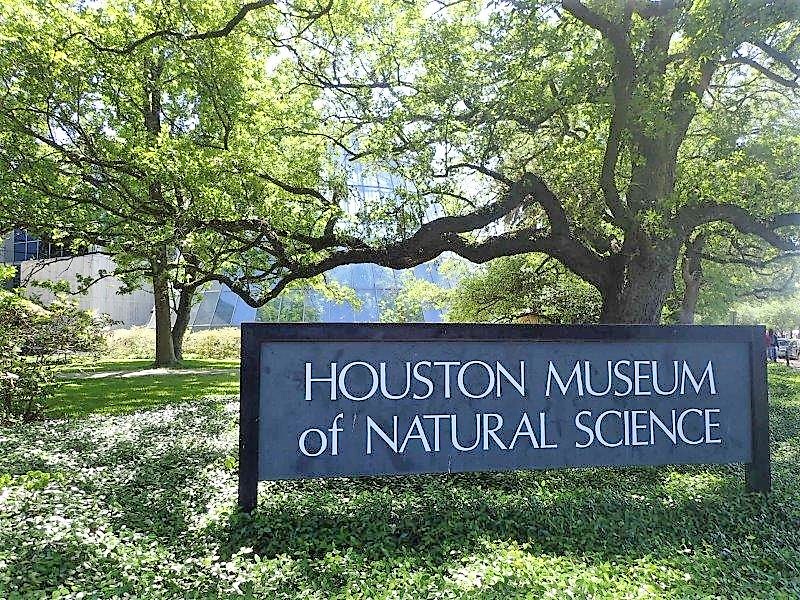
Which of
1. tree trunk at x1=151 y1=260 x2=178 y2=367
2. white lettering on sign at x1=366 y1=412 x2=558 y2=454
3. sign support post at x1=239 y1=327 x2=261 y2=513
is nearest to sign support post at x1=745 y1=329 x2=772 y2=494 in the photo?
white lettering on sign at x1=366 y1=412 x2=558 y2=454

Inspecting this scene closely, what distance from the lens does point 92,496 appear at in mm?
5305

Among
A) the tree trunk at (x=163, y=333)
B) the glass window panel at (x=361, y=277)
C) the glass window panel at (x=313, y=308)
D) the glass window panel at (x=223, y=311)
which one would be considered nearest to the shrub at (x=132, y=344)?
the glass window panel at (x=223, y=311)

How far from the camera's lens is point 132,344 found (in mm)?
30812

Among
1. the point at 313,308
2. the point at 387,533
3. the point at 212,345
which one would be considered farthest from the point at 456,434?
the point at 313,308

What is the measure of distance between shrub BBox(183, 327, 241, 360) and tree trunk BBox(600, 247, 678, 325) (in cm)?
2354

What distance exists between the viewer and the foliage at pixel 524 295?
648 inches

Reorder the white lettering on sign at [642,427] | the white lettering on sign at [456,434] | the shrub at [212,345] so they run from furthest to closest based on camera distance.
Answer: the shrub at [212,345]
the white lettering on sign at [642,427]
the white lettering on sign at [456,434]

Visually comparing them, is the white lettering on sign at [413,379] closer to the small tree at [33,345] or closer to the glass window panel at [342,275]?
the small tree at [33,345]

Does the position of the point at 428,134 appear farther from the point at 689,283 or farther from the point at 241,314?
the point at 241,314

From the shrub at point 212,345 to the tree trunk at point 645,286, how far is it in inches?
927

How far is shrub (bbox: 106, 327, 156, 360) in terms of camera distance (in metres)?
29.8

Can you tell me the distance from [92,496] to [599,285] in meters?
7.54

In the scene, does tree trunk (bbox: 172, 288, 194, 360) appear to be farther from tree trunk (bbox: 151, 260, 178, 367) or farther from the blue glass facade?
the blue glass facade

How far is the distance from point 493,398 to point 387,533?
54.4 inches
